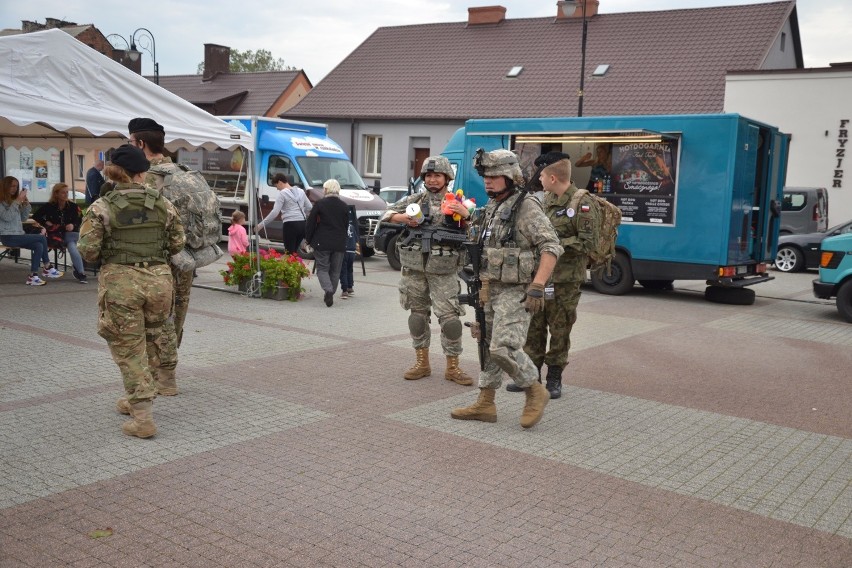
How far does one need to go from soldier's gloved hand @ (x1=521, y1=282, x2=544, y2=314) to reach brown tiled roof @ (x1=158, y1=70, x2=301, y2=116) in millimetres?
35972

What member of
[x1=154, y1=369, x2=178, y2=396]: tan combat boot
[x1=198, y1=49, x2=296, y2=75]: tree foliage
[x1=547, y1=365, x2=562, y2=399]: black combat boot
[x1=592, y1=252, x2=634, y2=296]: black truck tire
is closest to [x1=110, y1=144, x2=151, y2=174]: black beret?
[x1=154, y1=369, x2=178, y2=396]: tan combat boot

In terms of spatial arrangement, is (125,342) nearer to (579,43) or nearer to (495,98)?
(495,98)

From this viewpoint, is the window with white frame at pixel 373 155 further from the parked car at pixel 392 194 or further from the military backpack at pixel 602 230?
the military backpack at pixel 602 230

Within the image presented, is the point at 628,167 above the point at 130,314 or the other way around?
above

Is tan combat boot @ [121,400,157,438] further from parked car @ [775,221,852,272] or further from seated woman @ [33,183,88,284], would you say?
parked car @ [775,221,852,272]

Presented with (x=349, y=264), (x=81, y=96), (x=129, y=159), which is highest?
(x=81, y=96)

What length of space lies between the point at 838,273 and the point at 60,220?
1188cm

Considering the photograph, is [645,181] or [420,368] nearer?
[420,368]

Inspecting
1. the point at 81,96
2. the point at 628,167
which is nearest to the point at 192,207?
the point at 81,96

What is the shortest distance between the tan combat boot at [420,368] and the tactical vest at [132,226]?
268cm

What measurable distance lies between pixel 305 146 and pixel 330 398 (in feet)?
43.2

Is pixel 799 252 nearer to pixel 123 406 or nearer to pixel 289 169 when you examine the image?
pixel 289 169

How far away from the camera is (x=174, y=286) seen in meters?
6.13

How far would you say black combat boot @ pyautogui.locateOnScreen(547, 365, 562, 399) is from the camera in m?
6.86
